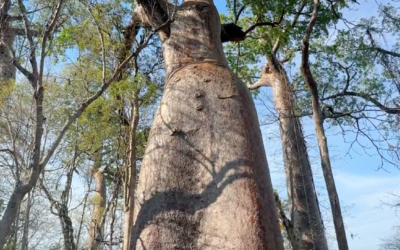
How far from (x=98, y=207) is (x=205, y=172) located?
238 inches

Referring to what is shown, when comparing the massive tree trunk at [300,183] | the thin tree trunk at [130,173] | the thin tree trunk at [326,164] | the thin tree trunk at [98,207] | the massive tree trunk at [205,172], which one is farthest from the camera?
the massive tree trunk at [300,183]

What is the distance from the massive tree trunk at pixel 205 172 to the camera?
2.78m

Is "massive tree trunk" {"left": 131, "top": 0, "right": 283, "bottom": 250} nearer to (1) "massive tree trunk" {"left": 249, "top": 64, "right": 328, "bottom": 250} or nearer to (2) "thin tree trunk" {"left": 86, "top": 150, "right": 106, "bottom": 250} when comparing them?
(1) "massive tree trunk" {"left": 249, "top": 64, "right": 328, "bottom": 250}

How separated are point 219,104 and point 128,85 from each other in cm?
267

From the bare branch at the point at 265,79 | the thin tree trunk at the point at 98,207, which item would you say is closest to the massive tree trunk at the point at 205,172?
the thin tree trunk at the point at 98,207

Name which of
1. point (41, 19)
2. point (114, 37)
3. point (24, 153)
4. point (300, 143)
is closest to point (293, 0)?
point (300, 143)

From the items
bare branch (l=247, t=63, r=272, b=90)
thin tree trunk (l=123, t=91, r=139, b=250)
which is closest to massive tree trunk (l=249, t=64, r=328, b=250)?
bare branch (l=247, t=63, r=272, b=90)

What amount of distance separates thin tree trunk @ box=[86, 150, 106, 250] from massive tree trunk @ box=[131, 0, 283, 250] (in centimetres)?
398

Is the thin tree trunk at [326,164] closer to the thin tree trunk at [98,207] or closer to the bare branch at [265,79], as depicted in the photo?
the thin tree trunk at [98,207]

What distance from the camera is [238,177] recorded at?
294cm

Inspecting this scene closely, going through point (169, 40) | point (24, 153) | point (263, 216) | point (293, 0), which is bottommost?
point (263, 216)

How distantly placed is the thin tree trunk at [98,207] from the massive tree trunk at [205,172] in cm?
398

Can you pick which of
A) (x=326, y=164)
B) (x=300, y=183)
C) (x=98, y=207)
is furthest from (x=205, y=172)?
(x=98, y=207)

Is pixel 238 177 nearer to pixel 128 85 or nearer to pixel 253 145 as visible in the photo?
pixel 253 145
